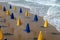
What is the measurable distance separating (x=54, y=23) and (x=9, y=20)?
2.38 ft

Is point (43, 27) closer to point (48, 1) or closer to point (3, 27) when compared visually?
point (3, 27)

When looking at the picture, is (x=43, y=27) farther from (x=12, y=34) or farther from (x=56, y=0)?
(x=56, y=0)

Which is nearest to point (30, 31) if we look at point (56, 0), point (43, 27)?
point (43, 27)

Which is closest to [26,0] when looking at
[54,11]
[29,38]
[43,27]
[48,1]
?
[48,1]

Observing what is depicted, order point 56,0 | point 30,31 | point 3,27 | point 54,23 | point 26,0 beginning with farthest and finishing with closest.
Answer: point 26,0, point 56,0, point 54,23, point 3,27, point 30,31

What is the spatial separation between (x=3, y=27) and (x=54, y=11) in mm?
1310

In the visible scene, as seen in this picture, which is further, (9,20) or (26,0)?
(26,0)

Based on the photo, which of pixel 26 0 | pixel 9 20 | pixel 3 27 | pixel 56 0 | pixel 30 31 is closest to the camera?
pixel 30 31

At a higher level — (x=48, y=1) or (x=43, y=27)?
(x=48, y=1)

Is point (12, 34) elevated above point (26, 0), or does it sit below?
below

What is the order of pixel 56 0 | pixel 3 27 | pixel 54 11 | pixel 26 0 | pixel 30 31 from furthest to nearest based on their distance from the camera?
1. pixel 26 0
2. pixel 56 0
3. pixel 54 11
4. pixel 3 27
5. pixel 30 31

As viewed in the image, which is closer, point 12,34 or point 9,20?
point 12,34

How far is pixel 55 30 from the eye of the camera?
95.4 inches

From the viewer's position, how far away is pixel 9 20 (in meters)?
2.94
